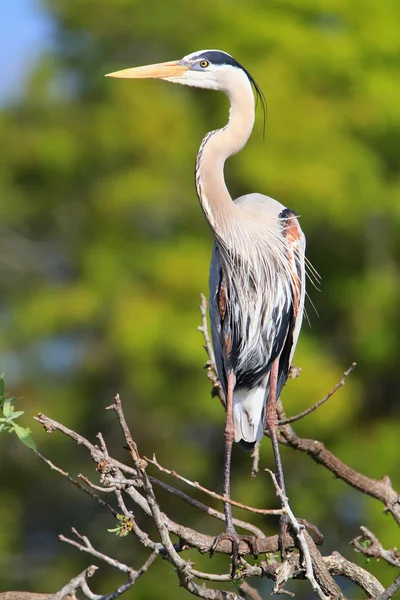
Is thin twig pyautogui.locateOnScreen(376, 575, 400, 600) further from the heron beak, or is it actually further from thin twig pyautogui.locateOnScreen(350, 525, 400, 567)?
the heron beak

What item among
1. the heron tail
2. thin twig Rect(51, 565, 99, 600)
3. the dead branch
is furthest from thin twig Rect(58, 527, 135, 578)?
the heron tail

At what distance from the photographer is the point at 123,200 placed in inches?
446

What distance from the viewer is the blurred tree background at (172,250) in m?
10.8

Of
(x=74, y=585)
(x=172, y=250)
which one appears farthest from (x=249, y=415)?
(x=172, y=250)

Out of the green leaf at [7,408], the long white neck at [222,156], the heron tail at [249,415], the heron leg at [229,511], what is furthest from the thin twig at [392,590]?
the long white neck at [222,156]

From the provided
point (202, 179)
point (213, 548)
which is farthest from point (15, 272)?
point (213, 548)

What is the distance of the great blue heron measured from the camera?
4.19 meters

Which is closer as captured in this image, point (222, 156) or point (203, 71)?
point (222, 156)

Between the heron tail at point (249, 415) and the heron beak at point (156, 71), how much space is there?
4.40 ft

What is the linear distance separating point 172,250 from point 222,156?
710 centimetres

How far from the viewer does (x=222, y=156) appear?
4055 mm

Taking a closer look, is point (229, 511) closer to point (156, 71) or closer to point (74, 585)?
point (74, 585)

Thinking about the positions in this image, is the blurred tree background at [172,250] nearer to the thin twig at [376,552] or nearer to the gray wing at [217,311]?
the gray wing at [217,311]

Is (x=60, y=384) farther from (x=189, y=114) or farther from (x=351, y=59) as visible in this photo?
(x=351, y=59)
